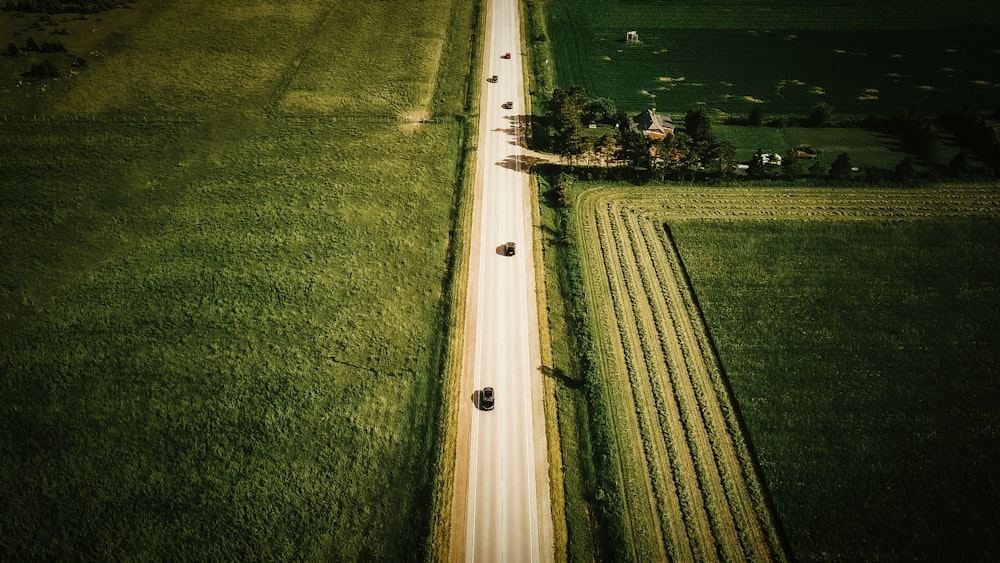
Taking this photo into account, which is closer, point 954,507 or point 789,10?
point 954,507

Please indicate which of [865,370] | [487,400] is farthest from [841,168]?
[487,400]

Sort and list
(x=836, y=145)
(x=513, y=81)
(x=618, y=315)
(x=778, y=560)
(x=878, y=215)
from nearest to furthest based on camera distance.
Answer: (x=778, y=560) < (x=618, y=315) < (x=878, y=215) < (x=836, y=145) < (x=513, y=81)

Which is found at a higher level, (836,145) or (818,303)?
(836,145)

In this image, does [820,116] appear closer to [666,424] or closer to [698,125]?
[698,125]

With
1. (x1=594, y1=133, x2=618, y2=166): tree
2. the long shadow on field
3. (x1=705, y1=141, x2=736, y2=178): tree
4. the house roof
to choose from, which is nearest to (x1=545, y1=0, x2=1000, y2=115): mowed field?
the house roof

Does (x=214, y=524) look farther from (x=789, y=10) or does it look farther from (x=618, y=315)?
(x=789, y=10)

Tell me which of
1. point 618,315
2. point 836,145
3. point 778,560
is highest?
point 836,145

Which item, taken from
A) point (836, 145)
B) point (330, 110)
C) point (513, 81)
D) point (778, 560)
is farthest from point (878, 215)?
point (330, 110)

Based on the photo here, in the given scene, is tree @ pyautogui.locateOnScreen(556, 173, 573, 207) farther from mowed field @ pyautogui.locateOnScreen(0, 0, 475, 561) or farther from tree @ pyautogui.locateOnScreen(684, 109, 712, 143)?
tree @ pyautogui.locateOnScreen(684, 109, 712, 143)

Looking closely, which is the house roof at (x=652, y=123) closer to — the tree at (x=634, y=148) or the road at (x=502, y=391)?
the tree at (x=634, y=148)
